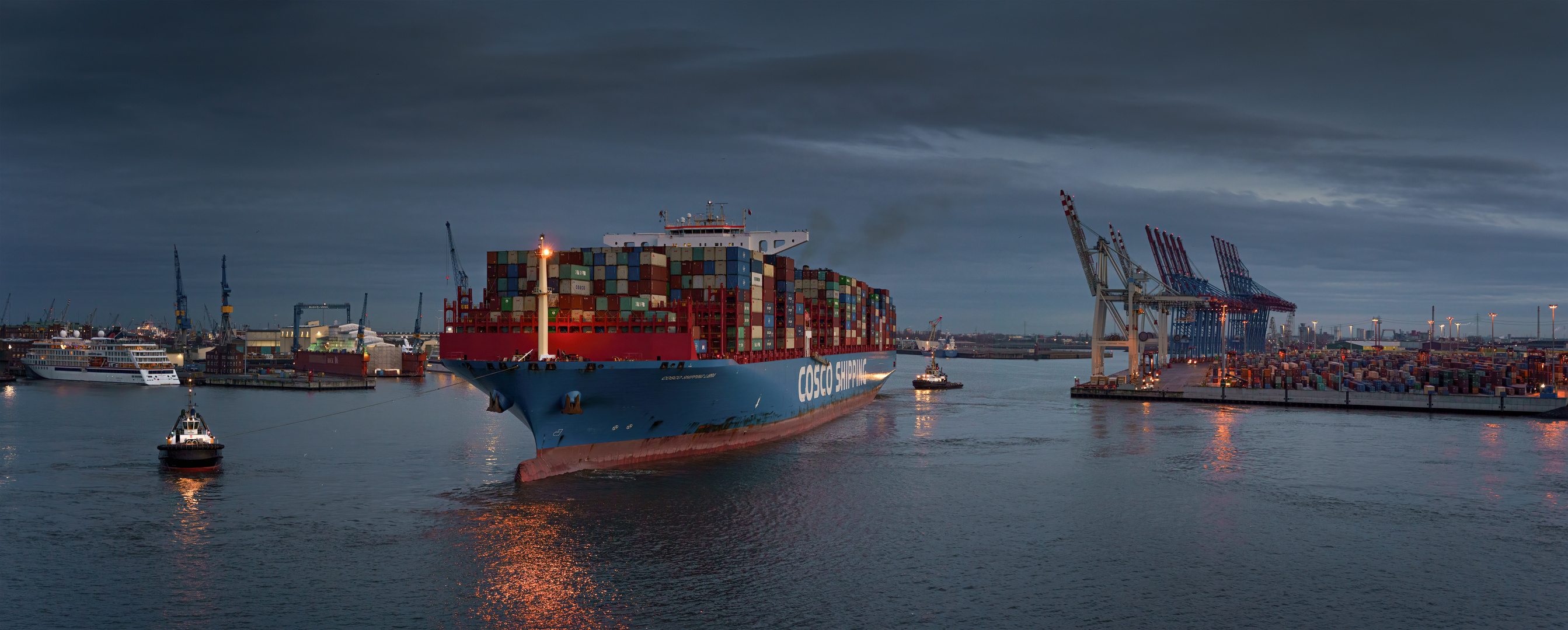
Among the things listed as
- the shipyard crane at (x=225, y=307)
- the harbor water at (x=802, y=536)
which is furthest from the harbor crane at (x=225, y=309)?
the harbor water at (x=802, y=536)

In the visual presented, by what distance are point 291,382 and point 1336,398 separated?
96.6 meters

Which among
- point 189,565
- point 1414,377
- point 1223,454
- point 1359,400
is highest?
point 1414,377

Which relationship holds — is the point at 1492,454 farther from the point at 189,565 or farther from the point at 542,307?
the point at 189,565

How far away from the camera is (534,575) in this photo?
24.3 meters

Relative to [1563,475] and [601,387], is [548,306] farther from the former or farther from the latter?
[1563,475]

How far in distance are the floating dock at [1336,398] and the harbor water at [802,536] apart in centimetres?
2025

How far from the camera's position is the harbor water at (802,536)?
2234 cm

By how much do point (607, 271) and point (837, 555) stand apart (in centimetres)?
1792

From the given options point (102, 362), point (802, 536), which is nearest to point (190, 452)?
point (802, 536)

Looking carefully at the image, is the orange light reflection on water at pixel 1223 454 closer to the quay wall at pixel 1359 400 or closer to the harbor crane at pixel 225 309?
the quay wall at pixel 1359 400

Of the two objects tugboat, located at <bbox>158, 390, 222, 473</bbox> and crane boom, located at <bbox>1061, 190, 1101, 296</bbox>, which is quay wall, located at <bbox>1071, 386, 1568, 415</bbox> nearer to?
crane boom, located at <bbox>1061, 190, 1101, 296</bbox>

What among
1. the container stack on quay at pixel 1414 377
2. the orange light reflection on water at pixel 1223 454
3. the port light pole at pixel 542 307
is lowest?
the orange light reflection on water at pixel 1223 454

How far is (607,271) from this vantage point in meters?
40.1

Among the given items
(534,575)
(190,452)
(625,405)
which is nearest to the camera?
(534,575)
